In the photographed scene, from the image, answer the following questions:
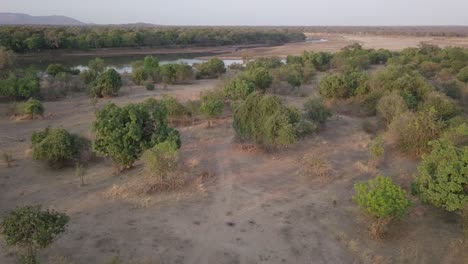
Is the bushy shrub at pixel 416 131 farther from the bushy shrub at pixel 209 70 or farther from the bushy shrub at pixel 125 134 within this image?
the bushy shrub at pixel 209 70

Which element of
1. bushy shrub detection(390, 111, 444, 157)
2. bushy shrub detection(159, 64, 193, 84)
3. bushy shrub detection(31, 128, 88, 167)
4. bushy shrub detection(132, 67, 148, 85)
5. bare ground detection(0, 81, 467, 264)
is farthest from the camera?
bushy shrub detection(159, 64, 193, 84)

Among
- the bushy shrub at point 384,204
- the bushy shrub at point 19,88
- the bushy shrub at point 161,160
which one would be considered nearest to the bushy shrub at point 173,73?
the bushy shrub at point 19,88

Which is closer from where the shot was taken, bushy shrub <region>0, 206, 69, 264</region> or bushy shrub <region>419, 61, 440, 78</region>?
bushy shrub <region>0, 206, 69, 264</region>

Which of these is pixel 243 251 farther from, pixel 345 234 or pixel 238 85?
pixel 238 85

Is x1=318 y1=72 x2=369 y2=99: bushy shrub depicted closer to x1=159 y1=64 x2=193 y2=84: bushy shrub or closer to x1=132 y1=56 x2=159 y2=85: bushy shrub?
x1=159 y1=64 x2=193 y2=84: bushy shrub

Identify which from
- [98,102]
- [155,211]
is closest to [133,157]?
[155,211]

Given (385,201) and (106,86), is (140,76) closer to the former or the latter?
(106,86)

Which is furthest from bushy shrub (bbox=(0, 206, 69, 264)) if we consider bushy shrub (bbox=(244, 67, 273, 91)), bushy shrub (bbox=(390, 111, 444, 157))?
bushy shrub (bbox=(244, 67, 273, 91))
